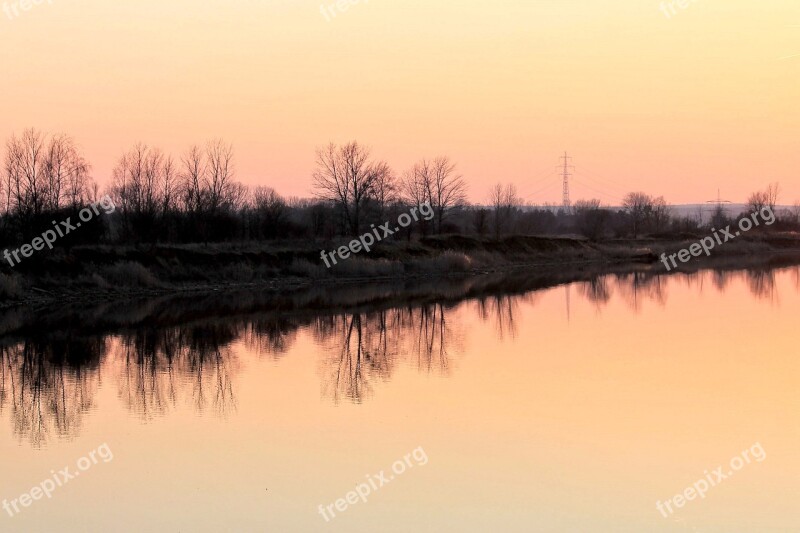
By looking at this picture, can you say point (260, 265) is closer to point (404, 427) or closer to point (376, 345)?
point (376, 345)

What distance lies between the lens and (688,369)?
620 inches

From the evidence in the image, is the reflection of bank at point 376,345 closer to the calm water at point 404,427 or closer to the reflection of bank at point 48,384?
the calm water at point 404,427

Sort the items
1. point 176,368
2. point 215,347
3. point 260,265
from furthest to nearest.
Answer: point 260,265 → point 215,347 → point 176,368

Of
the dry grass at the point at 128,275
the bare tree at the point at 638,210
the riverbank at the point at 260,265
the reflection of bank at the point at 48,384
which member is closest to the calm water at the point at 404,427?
the reflection of bank at the point at 48,384

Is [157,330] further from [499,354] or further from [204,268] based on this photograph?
[204,268]

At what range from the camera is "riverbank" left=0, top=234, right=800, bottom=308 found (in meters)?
30.5

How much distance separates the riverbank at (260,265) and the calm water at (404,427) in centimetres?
872

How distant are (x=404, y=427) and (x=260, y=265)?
2846cm

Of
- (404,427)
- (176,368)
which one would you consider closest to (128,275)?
(176,368)

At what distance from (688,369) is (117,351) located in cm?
1092

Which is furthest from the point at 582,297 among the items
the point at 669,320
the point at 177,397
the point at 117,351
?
the point at 177,397

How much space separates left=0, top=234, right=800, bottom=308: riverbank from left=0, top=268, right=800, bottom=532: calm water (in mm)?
8720

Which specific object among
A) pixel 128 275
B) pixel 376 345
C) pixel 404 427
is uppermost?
pixel 128 275

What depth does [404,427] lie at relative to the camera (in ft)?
37.4
